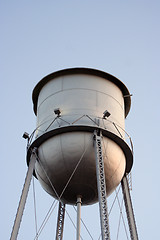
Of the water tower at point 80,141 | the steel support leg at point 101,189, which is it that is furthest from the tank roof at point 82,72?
the steel support leg at point 101,189

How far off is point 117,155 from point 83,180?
1.57 metres

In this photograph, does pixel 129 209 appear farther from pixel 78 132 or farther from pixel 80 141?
pixel 78 132

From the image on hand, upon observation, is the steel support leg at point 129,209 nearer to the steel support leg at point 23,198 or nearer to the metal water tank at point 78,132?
the metal water tank at point 78,132

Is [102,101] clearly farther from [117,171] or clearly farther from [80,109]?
[117,171]

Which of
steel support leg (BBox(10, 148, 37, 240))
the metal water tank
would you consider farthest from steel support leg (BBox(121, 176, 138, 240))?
steel support leg (BBox(10, 148, 37, 240))

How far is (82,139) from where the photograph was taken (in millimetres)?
14602

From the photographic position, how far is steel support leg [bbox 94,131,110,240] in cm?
1278

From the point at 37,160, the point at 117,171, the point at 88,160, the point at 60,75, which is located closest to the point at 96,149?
the point at 88,160

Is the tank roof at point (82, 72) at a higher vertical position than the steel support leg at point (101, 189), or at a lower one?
higher

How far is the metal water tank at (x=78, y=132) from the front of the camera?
47.9 feet

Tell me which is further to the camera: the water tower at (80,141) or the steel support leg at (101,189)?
the water tower at (80,141)

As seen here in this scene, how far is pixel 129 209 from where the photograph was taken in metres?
16.0

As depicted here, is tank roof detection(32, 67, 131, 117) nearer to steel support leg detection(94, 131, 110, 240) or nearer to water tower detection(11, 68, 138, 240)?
water tower detection(11, 68, 138, 240)

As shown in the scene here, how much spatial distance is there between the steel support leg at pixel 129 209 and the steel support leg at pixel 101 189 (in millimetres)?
2776
